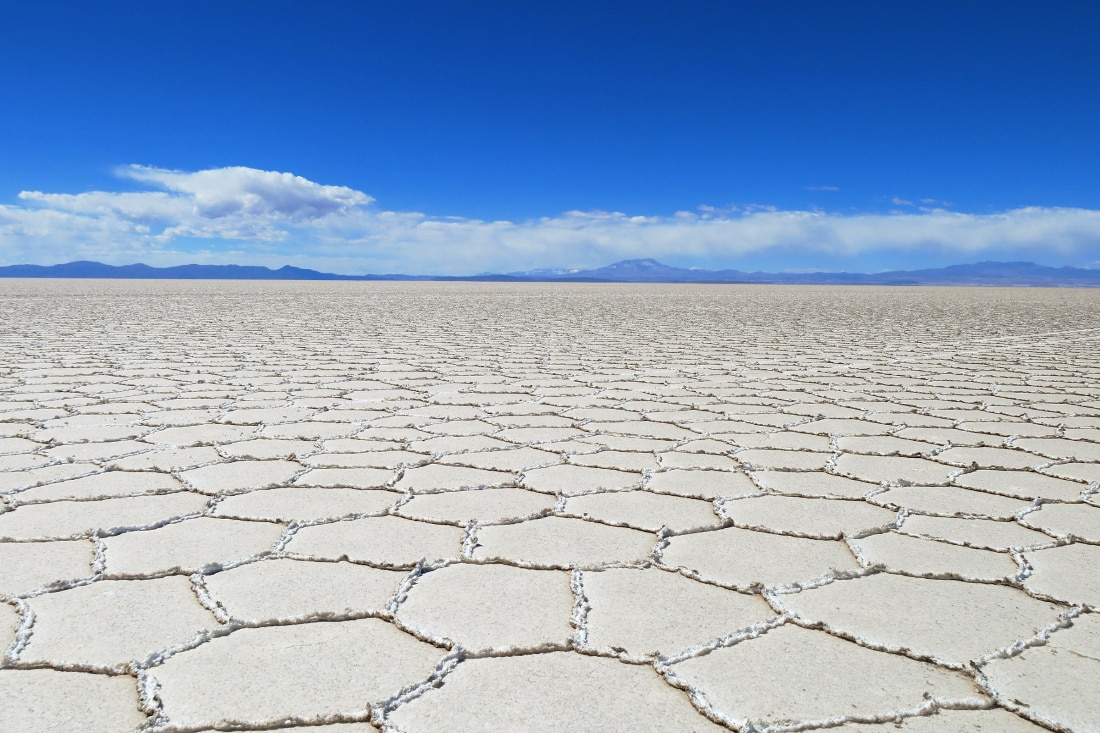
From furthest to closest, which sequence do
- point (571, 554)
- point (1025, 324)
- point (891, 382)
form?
point (1025, 324) < point (891, 382) < point (571, 554)

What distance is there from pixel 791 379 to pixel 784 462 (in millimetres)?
1902

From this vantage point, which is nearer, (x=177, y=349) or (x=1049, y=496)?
(x=1049, y=496)

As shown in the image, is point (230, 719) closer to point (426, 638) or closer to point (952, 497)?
point (426, 638)

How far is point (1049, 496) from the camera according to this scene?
1.95 meters

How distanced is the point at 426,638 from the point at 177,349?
4.73 metres

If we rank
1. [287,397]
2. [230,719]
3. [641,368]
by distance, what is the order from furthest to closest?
[641,368]
[287,397]
[230,719]

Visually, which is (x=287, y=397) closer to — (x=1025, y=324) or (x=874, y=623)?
(x=874, y=623)

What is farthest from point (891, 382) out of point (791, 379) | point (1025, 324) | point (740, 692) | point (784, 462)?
point (1025, 324)

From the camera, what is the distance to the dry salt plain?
100cm

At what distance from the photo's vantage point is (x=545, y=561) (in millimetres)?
1475

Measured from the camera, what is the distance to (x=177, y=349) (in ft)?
17.3

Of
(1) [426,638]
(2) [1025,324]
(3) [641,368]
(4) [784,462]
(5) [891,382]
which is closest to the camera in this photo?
(1) [426,638]

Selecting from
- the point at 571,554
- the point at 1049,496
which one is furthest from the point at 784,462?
the point at 571,554

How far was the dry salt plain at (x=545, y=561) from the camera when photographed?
3.29 feet
